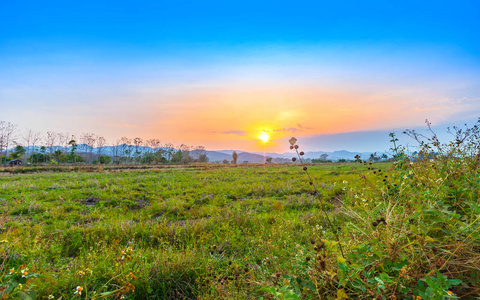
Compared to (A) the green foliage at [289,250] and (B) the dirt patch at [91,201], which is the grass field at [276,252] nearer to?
(A) the green foliage at [289,250]

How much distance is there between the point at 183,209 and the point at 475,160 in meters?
7.70

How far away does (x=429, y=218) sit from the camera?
7.42ft

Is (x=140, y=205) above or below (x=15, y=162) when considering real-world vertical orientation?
below

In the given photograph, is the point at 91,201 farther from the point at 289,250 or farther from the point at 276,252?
the point at 289,250

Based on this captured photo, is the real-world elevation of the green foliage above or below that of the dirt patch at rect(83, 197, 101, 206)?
above

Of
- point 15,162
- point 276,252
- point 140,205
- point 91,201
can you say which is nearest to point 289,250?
point 276,252

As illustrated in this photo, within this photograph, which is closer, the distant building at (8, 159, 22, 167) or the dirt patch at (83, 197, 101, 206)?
the dirt patch at (83, 197, 101, 206)

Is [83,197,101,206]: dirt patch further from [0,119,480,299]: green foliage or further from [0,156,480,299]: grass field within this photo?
[0,119,480,299]: green foliage

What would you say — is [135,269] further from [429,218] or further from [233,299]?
[429,218]

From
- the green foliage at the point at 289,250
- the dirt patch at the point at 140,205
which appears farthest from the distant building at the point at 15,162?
the dirt patch at the point at 140,205

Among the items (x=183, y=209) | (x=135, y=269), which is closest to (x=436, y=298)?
(x=135, y=269)

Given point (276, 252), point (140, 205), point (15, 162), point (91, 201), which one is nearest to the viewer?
point (276, 252)

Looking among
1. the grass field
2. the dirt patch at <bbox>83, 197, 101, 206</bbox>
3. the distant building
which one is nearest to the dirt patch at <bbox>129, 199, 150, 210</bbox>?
the grass field

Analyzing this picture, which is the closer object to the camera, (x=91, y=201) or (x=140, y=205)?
(x=140, y=205)
